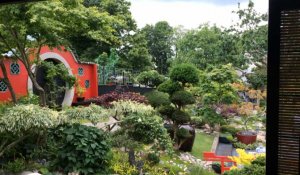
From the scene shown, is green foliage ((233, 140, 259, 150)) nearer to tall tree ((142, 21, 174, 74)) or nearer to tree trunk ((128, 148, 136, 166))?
tree trunk ((128, 148, 136, 166))

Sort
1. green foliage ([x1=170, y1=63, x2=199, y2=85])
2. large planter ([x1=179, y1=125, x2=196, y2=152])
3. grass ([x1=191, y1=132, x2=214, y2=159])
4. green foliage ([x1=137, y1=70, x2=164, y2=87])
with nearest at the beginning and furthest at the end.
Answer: green foliage ([x1=170, y1=63, x2=199, y2=85]) → large planter ([x1=179, y1=125, x2=196, y2=152]) → grass ([x1=191, y1=132, x2=214, y2=159]) → green foliage ([x1=137, y1=70, x2=164, y2=87])

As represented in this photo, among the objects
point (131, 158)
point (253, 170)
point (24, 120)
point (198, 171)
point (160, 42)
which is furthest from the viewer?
point (160, 42)

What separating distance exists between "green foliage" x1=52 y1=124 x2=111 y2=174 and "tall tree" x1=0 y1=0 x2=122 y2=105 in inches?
59.3

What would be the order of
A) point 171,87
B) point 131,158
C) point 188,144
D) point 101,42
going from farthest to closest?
point 101,42, point 188,144, point 171,87, point 131,158

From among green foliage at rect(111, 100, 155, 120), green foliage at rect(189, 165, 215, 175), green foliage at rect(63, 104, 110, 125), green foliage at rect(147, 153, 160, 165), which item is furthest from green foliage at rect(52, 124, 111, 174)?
green foliage at rect(189, 165, 215, 175)

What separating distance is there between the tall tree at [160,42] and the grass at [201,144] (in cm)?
356

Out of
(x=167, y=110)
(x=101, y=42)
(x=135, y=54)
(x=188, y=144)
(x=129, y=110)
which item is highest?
(x=101, y=42)

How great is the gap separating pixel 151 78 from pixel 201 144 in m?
2.79

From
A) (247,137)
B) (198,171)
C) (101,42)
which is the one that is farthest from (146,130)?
(101,42)

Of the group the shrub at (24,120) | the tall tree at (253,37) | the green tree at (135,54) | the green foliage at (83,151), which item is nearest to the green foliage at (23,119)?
the shrub at (24,120)

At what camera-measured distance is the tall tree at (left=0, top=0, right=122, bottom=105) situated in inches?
149

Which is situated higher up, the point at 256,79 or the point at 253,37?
the point at 253,37

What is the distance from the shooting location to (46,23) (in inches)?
159

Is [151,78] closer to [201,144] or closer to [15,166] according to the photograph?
[201,144]
